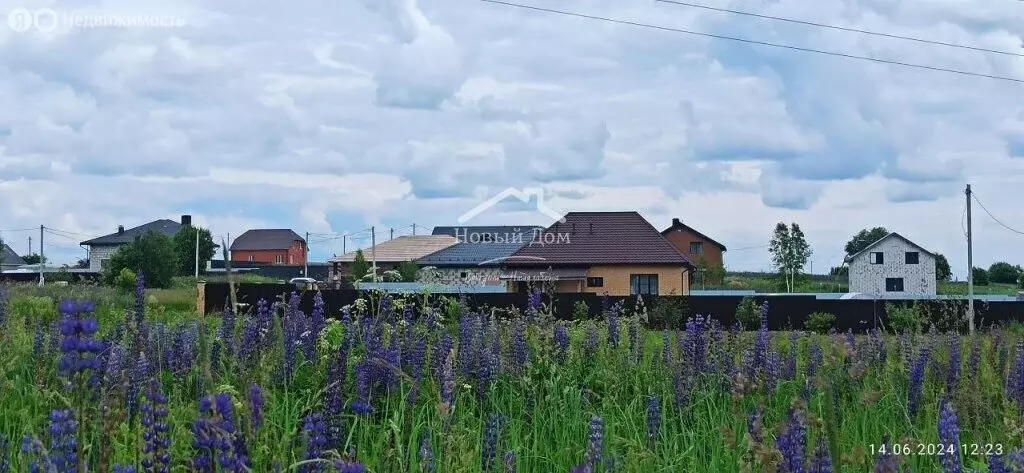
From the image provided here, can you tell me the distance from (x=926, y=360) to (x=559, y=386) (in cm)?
222

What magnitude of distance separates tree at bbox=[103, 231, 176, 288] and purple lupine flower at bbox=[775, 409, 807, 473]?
133ft

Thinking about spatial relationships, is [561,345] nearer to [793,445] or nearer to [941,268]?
[793,445]

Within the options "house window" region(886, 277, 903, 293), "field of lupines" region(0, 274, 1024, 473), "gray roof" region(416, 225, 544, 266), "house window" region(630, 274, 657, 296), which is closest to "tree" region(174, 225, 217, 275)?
"gray roof" region(416, 225, 544, 266)

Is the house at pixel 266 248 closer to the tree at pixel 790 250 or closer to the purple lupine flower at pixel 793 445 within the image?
the tree at pixel 790 250

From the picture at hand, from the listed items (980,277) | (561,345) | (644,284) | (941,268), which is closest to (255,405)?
(561,345)

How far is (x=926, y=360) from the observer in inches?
225

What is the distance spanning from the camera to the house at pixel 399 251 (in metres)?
57.0

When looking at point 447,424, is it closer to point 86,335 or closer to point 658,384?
point 86,335

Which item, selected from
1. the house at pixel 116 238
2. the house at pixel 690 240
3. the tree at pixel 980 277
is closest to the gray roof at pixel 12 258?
the house at pixel 116 238

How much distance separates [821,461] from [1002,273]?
6703cm

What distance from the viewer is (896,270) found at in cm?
4731

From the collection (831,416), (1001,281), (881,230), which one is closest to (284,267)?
(881,230)

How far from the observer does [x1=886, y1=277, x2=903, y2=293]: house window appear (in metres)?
47.0

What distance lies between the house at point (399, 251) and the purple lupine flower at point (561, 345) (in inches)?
1955
